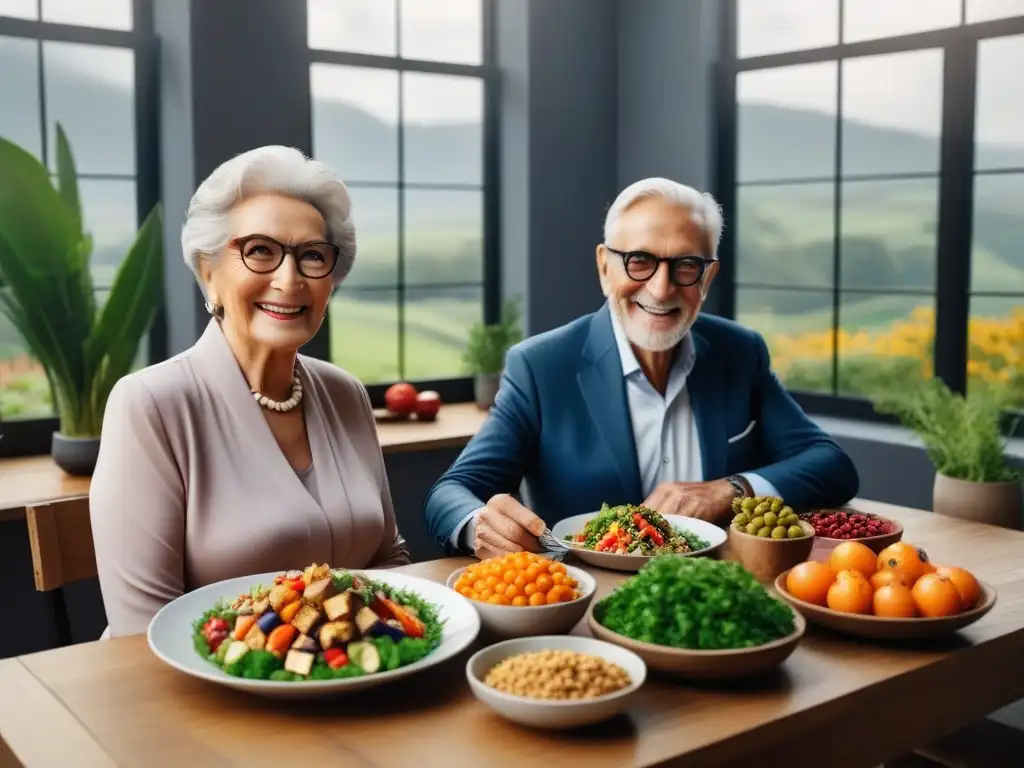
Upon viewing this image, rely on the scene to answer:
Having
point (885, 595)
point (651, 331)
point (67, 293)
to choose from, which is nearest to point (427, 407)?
point (67, 293)

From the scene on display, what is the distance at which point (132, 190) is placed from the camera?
12.3ft

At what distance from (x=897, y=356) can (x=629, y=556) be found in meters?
2.32

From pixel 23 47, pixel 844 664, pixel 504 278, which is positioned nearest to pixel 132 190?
pixel 23 47

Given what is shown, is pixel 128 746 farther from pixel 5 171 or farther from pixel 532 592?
pixel 5 171

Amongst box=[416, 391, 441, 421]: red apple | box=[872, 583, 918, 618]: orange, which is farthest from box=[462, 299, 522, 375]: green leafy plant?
box=[872, 583, 918, 618]: orange

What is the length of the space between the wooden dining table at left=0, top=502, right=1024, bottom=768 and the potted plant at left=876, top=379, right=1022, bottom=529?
56.7 inches

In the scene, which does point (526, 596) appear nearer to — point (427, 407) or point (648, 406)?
point (648, 406)

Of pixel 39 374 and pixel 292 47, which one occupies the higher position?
pixel 292 47

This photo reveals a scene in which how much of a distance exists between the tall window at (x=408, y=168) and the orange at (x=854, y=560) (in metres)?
2.70

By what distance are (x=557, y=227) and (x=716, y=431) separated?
2168mm

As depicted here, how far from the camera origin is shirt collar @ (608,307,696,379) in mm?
2449

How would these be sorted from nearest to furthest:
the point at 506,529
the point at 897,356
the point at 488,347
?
the point at 506,529
the point at 897,356
the point at 488,347

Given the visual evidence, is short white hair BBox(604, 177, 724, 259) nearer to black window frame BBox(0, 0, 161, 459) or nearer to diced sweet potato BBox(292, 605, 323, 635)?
diced sweet potato BBox(292, 605, 323, 635)

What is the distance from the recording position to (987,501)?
3.00 m
